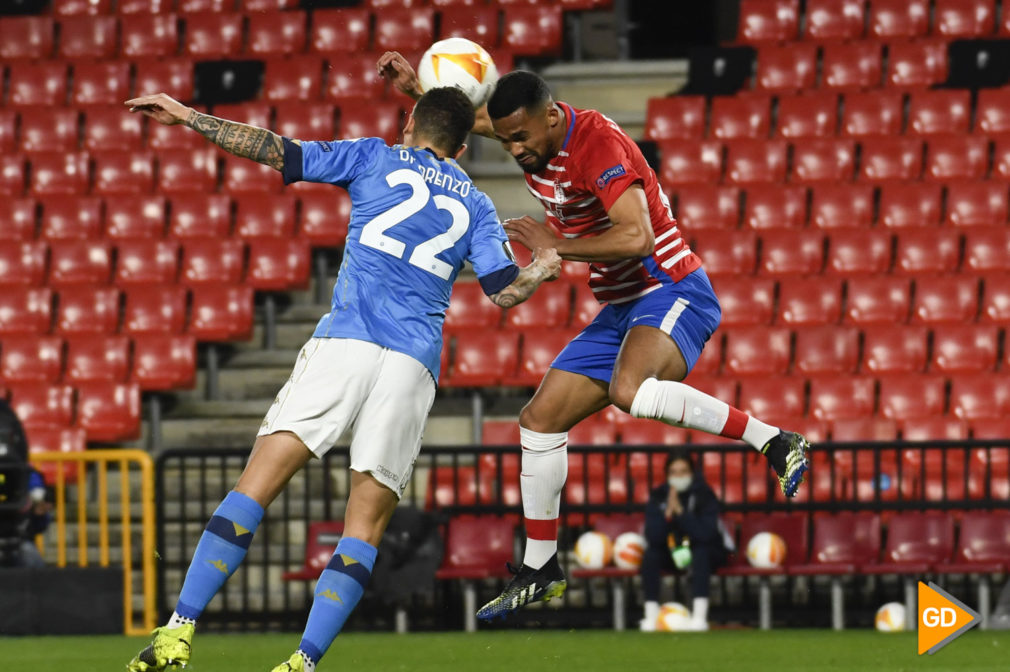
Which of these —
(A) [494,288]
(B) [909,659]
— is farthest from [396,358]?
(B) [909,659]

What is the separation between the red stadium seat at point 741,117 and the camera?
46.0 ft

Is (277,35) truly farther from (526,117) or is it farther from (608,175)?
(608,175)

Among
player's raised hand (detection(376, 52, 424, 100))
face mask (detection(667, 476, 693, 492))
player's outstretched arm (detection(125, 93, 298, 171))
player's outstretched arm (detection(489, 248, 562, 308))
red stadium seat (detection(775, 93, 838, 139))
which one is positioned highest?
red stadium seat (detection(775, 93, 838, 139))

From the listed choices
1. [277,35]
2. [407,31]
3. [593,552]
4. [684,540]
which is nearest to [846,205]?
[684,540]

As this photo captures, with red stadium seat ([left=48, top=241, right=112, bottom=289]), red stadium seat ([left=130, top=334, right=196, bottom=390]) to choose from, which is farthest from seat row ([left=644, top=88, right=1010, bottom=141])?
red stadium seat ([left=48, top=241, right=112, bottom=289])

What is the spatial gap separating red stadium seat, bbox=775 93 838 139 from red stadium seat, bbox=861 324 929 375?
256cm

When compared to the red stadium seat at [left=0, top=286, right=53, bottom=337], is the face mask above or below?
below

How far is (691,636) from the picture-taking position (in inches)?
357

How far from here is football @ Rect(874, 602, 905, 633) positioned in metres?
9.48

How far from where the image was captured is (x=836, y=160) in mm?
13492

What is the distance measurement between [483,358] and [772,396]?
222 centimetres

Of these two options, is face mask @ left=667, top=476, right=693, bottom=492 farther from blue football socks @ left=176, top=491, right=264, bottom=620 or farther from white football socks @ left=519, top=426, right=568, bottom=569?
blue football socks @ left=176, top=491, right=264, bottom=620

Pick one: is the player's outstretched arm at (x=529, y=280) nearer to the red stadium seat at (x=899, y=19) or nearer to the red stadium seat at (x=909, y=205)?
the red stadium seat at (x=909, y=205)

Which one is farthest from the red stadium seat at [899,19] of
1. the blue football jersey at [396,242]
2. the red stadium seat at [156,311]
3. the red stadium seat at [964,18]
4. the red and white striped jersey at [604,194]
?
the blue football jersey at [396,242]
